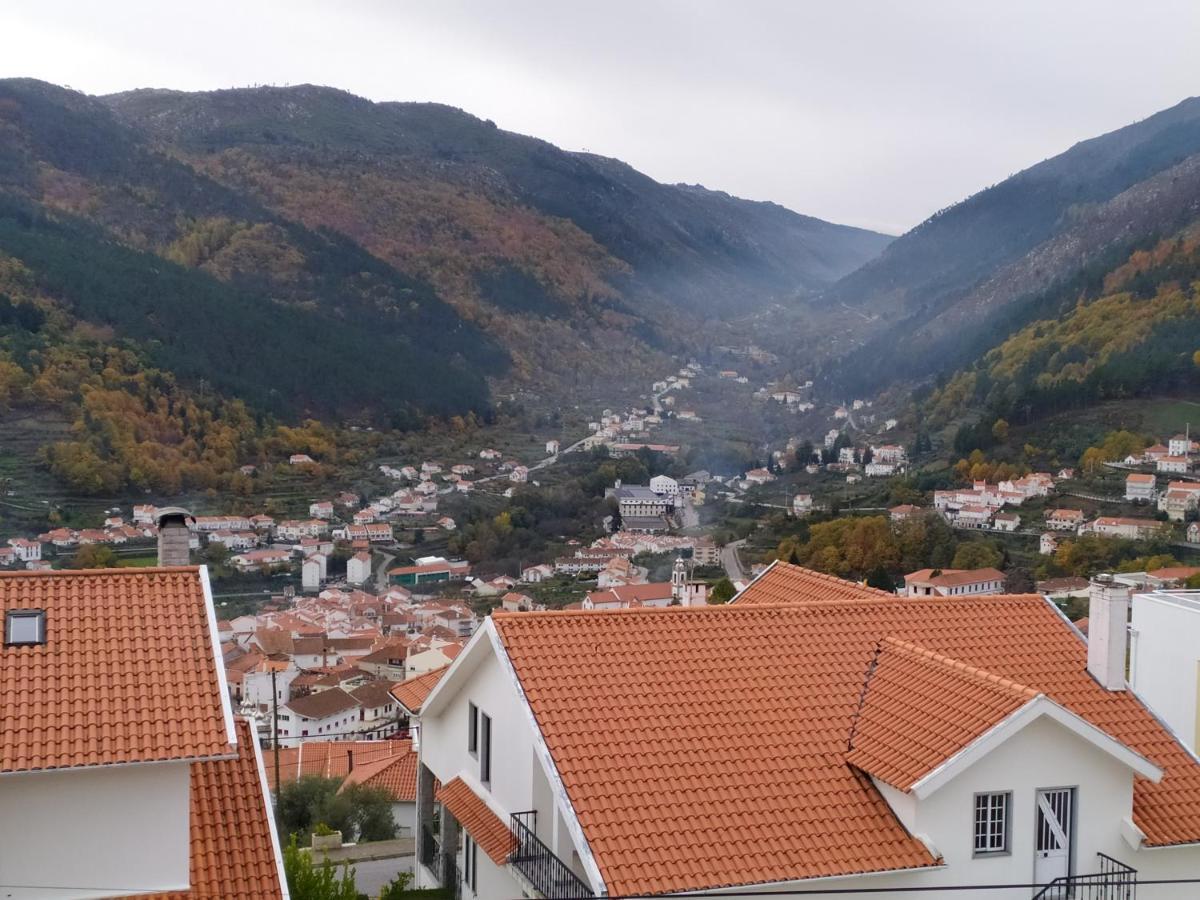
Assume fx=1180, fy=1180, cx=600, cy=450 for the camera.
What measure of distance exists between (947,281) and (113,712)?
176 metres

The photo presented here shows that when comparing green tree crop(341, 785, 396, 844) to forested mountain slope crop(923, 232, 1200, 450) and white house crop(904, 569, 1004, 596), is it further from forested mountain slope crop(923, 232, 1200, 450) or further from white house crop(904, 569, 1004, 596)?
forested mountain slope crop(923, 232, 1200, 450)

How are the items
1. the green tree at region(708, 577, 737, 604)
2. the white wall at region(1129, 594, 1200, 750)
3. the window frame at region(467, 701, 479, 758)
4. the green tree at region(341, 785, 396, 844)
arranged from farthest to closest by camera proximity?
1. the green tree at region(708, 577, 737, 604)
2. the green tree at region(341, 785, 396, 844)
3. the white wall at region(1129, 594, 1200, 750)
4. the window frame at region(467, 701, 479, 758)

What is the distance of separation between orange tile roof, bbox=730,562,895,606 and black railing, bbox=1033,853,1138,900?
275 centimetres

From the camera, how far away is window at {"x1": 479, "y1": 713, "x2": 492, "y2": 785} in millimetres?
8023

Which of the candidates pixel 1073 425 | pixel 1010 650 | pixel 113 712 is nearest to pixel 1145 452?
pixel 1073 425

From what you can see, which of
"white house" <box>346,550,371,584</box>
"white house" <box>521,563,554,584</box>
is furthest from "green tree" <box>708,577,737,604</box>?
"white house" <box>346,550,371,584</box>

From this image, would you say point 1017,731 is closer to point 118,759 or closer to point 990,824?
point 990,824

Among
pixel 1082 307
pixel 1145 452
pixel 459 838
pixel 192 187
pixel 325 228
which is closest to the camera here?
pixel 459 838

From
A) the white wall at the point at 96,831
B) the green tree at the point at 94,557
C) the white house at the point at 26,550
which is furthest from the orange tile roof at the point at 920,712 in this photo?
the white house at the point at 26,550

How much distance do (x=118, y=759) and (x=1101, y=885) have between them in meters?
5.56

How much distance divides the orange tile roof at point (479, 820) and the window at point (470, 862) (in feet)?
1.00

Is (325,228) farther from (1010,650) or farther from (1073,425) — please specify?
(1010,650)

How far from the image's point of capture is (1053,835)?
6.98m

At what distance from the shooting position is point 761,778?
6738mm
